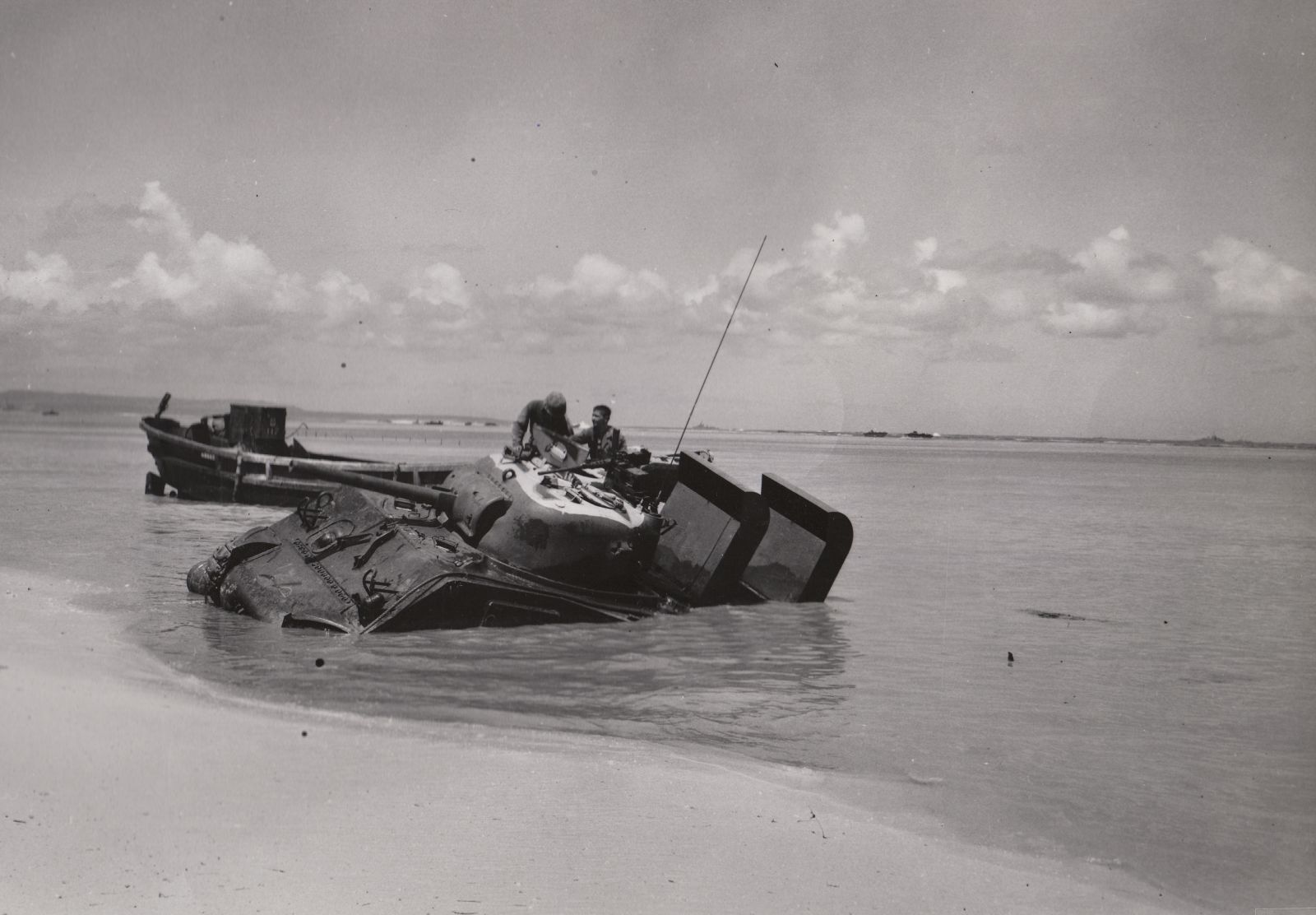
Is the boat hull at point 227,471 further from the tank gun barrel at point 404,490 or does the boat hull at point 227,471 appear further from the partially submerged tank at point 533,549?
the partially submerged tank at point 533,549

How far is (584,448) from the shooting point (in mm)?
11133

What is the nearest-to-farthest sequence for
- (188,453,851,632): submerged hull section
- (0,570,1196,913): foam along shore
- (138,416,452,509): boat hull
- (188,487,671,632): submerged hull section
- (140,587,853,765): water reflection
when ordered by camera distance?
1. (0,570,1196,913): foam along shore
2. (140,587,853,765): water reflection
3. (188,487,671,632): submerged hull section
4. (188,453,851,632): submerged hull section
5. (138,416,452,509): boat hull

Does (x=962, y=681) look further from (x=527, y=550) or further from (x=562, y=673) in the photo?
(x=527, y=550)

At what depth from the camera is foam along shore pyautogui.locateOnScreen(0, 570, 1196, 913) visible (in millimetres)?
3797

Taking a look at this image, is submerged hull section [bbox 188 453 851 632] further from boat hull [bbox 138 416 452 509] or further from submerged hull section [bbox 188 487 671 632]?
boat hull [bbox 138 416 452 509]

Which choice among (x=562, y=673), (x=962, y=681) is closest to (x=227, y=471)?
(x=562, y=673)

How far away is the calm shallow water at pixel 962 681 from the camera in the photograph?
208 inches

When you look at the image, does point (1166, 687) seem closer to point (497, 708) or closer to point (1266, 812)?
point (1266, 812)

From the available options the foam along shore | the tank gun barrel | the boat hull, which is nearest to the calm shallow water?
the foam along shore

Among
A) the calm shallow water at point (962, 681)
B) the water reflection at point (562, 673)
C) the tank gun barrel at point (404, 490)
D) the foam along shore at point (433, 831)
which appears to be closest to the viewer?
the foam along shore at point (433, 831)

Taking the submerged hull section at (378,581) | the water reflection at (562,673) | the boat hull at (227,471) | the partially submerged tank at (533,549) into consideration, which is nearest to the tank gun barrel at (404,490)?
the partially submerged tank at (533,549)

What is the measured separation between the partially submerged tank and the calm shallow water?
239 millimetres

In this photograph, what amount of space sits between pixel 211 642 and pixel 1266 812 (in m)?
7.31

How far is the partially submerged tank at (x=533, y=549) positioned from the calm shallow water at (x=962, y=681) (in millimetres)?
239
